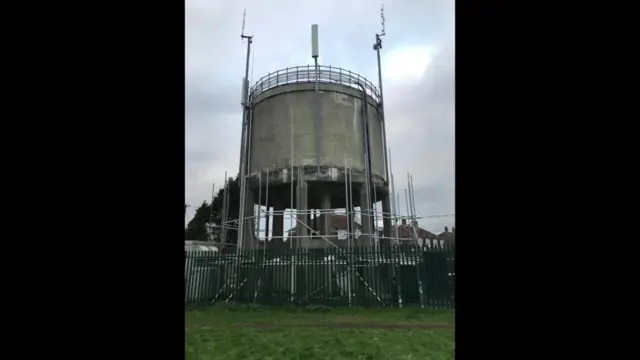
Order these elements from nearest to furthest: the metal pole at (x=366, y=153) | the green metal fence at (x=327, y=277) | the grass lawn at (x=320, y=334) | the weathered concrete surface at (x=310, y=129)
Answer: the grass lawn at (x=320, y=334) → the green metal fence at (x=327, y=277) → the metal pole at (x=366, y=153) → the weathered concrete surface at (x=310, y=129)

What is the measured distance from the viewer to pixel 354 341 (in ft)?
24.3

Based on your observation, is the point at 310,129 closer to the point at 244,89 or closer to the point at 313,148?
the point at 313,148

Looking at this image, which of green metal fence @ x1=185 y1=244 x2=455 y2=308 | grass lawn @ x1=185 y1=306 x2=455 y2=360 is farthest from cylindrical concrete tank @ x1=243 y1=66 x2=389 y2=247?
grass lawn @ x1=185 y1=306 x2=455 y2=360

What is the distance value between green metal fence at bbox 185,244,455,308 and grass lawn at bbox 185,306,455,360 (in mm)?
810

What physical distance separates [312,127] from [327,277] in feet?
20.5

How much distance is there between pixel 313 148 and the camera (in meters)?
17.0

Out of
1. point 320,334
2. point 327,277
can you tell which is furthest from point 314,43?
point 320,334

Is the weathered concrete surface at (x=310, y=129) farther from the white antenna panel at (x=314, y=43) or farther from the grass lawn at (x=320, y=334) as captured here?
the grass lawn at (x=320, y=334)

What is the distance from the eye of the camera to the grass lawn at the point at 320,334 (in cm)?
646

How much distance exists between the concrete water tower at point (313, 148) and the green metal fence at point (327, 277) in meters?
2.29

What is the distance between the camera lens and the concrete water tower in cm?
1678

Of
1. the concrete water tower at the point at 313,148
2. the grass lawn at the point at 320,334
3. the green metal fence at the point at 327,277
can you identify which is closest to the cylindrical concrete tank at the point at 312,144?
the concrete water tower at the point at 313,148
